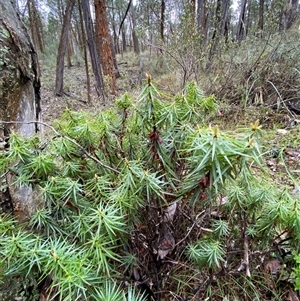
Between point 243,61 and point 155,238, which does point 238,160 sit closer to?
point 155,238

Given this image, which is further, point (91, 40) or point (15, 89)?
point (91, 40)

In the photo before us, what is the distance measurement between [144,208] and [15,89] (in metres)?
0.91

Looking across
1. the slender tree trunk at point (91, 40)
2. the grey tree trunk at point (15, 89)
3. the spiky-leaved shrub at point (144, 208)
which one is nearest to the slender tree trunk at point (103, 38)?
the slender tree trunk at point (91, 40)

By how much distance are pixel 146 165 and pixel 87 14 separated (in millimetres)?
7146

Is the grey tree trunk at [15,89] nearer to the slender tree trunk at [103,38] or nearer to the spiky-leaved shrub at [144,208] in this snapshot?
the spiky-leaved shrub at [144,208]

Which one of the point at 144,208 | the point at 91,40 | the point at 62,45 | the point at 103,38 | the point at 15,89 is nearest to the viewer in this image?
the point at 144,208

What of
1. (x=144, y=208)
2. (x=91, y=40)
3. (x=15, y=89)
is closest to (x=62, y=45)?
(x=91, y=40)

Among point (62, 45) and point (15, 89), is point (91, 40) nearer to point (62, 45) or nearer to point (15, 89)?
point (62, 45)

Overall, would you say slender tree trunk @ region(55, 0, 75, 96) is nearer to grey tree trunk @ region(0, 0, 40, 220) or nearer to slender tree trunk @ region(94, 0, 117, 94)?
slender tree trunk @ region(94, 0, 117, 94)

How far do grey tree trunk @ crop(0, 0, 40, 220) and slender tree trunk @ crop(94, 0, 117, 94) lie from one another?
5081 mm

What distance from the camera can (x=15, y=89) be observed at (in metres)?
1.32

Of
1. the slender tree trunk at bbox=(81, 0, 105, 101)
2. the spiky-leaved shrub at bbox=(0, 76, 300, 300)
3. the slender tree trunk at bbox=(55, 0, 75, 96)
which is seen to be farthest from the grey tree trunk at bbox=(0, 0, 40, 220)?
the slender tree trunk at bbox=(55, 0, 75, 96)

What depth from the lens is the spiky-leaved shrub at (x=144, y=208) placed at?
721 millimetres

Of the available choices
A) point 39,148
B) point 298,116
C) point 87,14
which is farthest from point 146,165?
point 87,14
